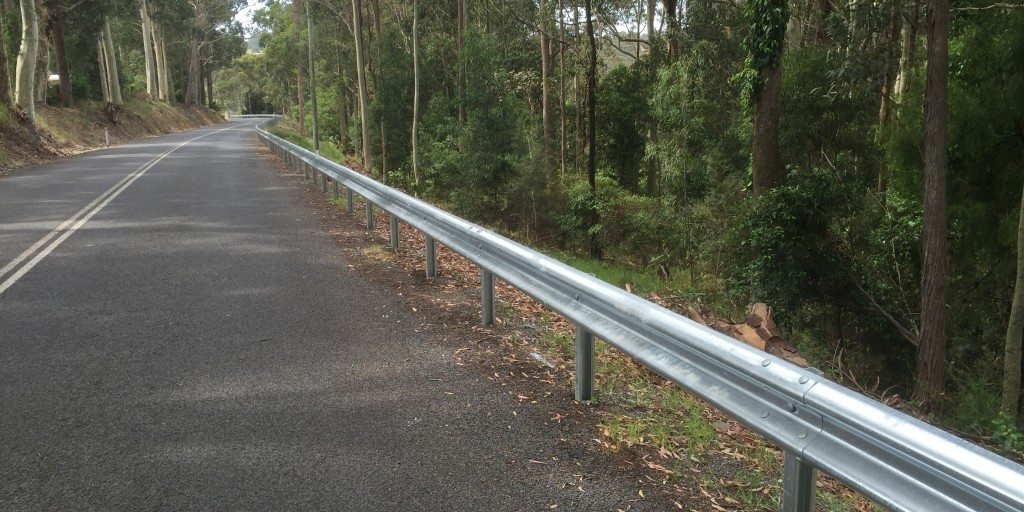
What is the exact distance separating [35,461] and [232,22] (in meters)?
83.5

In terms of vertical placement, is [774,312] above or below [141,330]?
below

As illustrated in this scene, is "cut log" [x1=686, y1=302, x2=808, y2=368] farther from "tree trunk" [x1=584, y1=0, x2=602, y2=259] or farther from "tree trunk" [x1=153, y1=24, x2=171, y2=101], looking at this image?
"tree trunk" [x1=153, y1=24, x2=171, y2=101]

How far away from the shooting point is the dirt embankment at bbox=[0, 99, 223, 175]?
26.2 m

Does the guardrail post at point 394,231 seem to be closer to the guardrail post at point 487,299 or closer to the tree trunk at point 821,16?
the guardrail post at point 487,299

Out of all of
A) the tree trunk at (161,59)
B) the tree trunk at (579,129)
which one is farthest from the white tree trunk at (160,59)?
the tree trunk at (579,129)

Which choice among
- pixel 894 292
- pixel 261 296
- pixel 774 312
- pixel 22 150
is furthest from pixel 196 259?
pixel 22 150

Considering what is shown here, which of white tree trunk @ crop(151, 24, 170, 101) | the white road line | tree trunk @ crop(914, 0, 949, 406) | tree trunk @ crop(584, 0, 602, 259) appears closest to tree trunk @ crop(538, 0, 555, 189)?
tree trunk @ crop(584, 0, 602, 259)

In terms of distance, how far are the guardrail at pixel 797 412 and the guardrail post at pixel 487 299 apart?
1.03 m

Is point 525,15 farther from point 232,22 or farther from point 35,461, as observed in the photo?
point 232,22

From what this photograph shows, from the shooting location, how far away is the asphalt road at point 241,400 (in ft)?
12.2

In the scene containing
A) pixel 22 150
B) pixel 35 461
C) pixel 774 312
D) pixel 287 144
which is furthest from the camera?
pixel 22 150

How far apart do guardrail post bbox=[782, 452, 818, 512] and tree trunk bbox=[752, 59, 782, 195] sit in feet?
53.8

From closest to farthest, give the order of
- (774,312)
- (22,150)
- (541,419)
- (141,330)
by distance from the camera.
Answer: (541,419), (141,330), (774,312), (22,150)

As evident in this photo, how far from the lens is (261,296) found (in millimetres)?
7586
